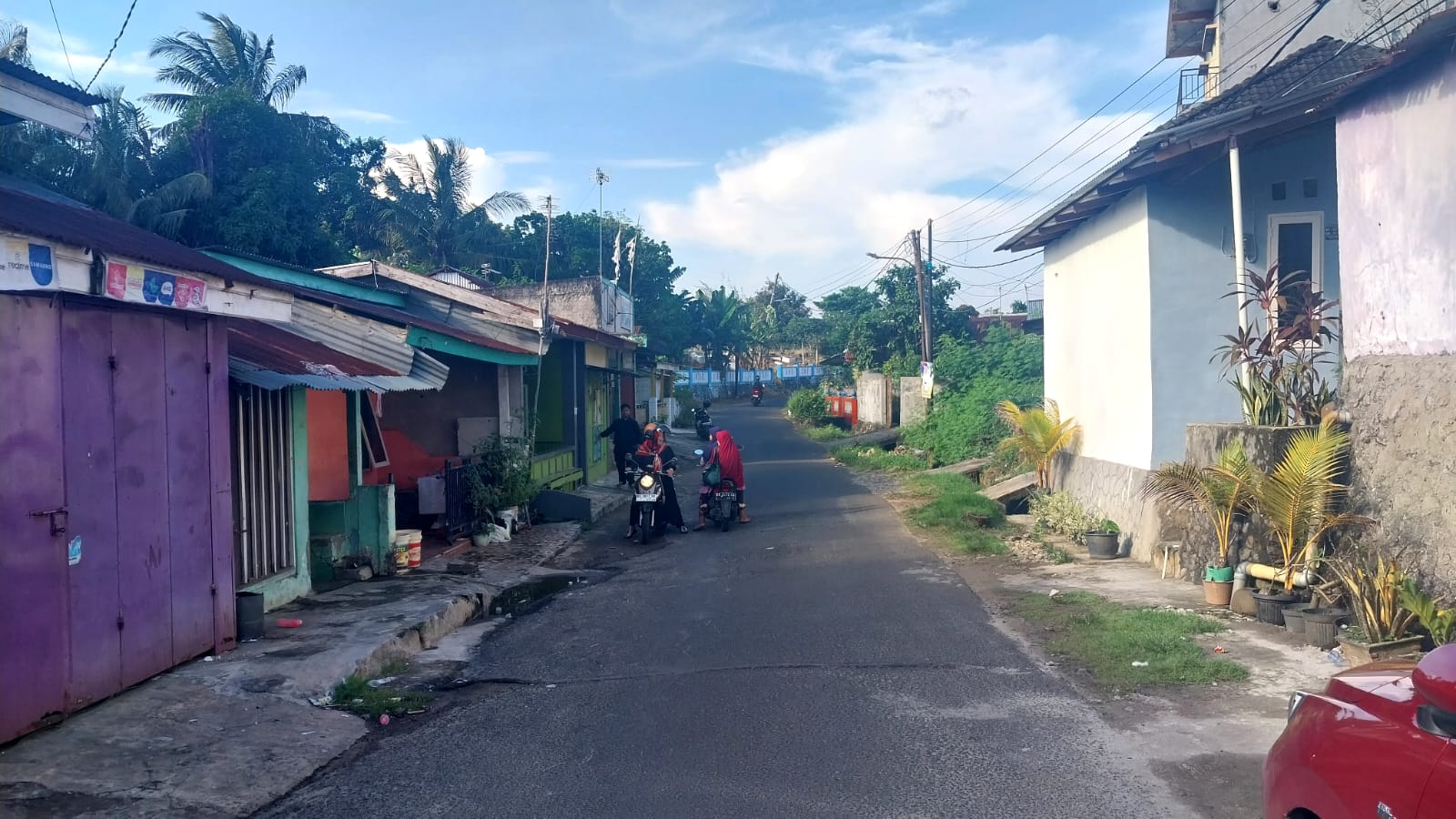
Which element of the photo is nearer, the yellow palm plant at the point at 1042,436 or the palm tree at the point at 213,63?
the yellow palm plant at the point at 1042,436

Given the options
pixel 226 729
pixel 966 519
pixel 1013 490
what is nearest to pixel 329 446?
pixel 226 729

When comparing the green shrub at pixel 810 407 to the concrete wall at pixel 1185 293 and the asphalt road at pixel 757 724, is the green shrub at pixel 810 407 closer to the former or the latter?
the concrete wall at pixel 1185 293

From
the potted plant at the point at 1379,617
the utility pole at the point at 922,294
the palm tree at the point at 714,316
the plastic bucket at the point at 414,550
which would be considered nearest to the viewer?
the potted plant at the point at 1379,617

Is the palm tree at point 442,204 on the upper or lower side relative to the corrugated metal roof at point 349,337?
upper

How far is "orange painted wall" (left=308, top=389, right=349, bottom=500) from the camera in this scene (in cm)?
1042

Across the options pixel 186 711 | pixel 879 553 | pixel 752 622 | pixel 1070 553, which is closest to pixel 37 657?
pixel 186 711

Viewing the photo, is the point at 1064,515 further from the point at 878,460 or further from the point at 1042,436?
the point at 878,460

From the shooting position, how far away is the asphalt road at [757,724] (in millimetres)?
4844

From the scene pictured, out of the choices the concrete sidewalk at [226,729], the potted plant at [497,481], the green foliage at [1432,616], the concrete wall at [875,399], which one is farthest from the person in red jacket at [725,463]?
the concrete wall at [875,399]

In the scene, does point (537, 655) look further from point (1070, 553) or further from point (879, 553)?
point (1070, 553)

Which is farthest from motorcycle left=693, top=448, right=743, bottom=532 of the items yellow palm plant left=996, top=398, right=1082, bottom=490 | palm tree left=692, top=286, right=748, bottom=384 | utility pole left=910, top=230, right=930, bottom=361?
palm tree left=692, top=286, right=748, bottom=384

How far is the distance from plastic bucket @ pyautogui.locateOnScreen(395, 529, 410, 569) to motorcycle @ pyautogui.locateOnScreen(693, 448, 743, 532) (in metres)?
5.42

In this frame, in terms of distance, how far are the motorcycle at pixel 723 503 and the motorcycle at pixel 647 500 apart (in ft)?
3.06

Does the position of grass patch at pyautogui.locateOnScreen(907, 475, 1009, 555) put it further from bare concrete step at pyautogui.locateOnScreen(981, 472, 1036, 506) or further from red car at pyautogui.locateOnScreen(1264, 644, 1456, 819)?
red car at pyautogui.locateOnScreen(1264, 644, 1456, 819)
